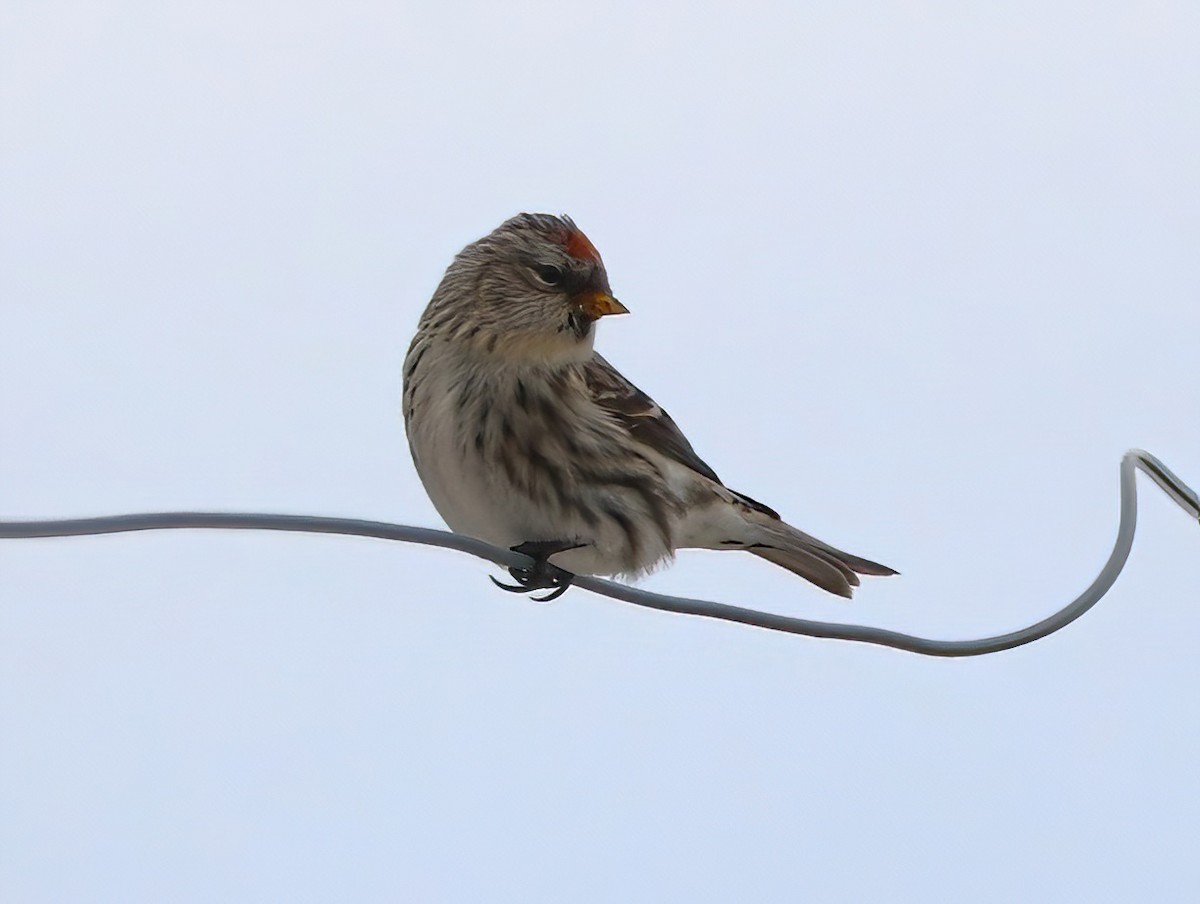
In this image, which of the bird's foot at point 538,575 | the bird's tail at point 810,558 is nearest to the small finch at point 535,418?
the bird's foot at point 538,575

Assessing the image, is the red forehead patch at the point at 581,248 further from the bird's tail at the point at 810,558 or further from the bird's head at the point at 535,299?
the bird's tail at the point at 810,558

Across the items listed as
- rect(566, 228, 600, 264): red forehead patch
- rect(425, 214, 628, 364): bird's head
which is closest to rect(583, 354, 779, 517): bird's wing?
rect(425, 214, 628, 364): bird's head

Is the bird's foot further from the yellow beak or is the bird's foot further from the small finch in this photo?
the yellow beak

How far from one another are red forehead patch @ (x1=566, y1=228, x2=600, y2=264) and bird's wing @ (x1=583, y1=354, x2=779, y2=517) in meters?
0.32

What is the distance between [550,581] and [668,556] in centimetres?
55

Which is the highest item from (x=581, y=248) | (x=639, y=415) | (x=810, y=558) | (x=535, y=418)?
(x=581, y=248)

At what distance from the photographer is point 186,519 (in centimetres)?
228

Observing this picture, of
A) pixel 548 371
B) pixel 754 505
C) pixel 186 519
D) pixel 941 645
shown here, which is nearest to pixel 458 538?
pixel 186 519

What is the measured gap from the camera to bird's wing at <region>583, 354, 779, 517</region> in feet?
14.0

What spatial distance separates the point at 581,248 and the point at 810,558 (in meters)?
1.17

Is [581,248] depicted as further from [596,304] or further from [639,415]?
[639,415]

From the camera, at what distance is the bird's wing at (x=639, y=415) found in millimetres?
4266

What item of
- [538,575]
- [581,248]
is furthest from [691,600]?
[581,248]

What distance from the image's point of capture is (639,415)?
14.3 feet
